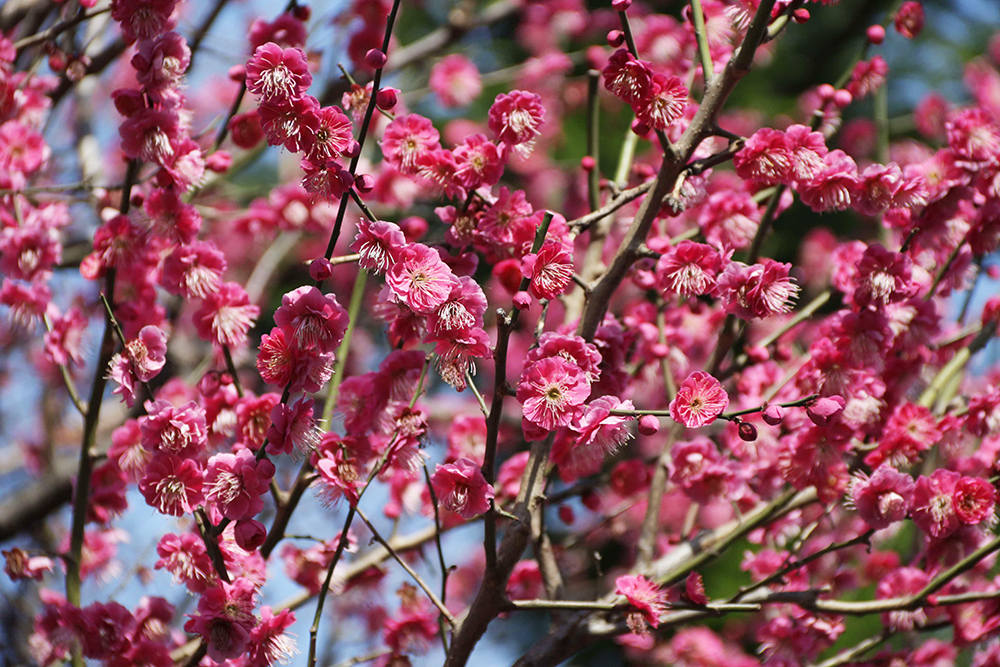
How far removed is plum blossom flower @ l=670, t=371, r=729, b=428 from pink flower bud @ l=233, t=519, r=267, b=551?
2.71 feet

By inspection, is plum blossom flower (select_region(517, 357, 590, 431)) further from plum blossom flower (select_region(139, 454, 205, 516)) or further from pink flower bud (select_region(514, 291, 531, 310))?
plum blossom flower (select_region(139, 454, 205, 516))

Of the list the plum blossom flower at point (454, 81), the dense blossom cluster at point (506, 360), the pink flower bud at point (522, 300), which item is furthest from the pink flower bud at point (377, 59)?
the plum blossom flower at point (454, 81)

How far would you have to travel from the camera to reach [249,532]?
1623 millimetres

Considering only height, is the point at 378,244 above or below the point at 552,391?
above

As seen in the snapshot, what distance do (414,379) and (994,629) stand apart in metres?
1.61

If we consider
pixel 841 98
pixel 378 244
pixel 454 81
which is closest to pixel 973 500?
pixel 841 98

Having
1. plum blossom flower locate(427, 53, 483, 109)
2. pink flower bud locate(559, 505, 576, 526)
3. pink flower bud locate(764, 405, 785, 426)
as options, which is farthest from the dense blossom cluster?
plum blossom flower locate(427, 53, 483, 109)

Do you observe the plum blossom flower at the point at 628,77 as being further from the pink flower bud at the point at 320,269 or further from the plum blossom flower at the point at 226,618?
the plum blossom flower at the point at 226,618

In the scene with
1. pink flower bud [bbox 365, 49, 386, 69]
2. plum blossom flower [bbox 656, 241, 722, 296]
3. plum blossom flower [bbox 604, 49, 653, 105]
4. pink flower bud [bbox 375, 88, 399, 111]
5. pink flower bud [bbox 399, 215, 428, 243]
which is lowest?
plum blossom flower [bbox 656, 241, 722, 296]

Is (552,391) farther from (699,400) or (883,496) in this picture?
(883,496)

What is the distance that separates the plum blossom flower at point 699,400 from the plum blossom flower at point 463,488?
386 mm

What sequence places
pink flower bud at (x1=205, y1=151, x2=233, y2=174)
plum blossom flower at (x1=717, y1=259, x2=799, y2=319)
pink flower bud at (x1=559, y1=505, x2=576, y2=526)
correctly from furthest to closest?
pink flower bud at (x1=559, y1=505, x2=576, y2=526) → pink flower bud at (x1=205, y1=151, x2=233, y2=174) → plum blossom flower at (x1=717, y1=259, x2=799, y2=319)

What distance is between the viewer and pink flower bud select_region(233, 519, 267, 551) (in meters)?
1.62

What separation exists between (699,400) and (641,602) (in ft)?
1.58
